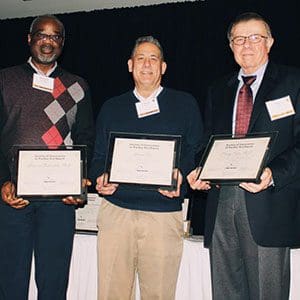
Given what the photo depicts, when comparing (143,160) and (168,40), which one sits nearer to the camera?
(143,160)

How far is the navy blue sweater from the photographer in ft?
8.12

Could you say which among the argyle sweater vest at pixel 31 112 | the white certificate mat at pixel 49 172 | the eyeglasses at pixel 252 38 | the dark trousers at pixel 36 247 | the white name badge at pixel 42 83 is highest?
the eyeglasses at pixel 252 38

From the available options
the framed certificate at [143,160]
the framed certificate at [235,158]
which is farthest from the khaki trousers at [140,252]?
the framed certificate at [235,158]

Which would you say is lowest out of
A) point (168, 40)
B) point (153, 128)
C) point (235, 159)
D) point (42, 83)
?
point (235, 159)

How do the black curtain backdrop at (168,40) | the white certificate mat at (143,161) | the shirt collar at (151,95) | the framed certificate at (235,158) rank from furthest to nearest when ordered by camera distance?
the black curtain backdrop at (168,40) < the shirt collar at (151,95) < the white certificate mat at (143,161) < the framed certificate at (235,158)

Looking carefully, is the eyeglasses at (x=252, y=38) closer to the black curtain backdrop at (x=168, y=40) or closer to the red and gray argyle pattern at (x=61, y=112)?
the red and gray argyle pattern at (x=61, y=112)

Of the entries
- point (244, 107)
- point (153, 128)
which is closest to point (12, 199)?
point (153, 128)

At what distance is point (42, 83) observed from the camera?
261 cm

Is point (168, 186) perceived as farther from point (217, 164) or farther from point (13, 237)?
point (13, 237)

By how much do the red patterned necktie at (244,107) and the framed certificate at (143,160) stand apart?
1.04ft

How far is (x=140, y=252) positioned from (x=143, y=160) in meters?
0.50

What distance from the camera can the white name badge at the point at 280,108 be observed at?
218 cm

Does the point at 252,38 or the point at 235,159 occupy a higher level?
the point at 252,38

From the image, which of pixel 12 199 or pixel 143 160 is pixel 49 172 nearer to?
pixel 12 199
